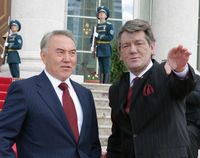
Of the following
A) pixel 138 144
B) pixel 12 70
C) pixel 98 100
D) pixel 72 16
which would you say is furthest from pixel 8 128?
pixel 72 16

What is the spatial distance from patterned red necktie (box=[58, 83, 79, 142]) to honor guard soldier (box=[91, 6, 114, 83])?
615 centimetres

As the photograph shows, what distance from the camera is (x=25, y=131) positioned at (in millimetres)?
2256

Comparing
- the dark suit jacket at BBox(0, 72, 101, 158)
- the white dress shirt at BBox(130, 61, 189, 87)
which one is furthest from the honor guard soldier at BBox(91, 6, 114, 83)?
the dark suit jacket at BBox(0, 72, 101, 158)

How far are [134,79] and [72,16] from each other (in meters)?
12.3

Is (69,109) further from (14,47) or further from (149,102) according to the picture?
(14,47)

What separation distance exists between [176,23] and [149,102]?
25.2 ft

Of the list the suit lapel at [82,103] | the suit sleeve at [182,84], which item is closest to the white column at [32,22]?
the suit lapel at [82,103]

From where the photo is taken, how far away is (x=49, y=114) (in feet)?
7.34

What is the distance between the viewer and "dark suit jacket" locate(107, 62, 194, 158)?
2168 mm

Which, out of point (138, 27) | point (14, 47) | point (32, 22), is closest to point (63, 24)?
point (32, 22)

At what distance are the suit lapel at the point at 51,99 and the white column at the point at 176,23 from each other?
7.74 meters

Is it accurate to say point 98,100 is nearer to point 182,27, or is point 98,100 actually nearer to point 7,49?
point 7,49

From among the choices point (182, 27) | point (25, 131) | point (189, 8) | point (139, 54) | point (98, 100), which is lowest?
point (98, 100)

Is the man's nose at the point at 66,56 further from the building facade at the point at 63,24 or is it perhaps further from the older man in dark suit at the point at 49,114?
the building facade at the point at 63,24
